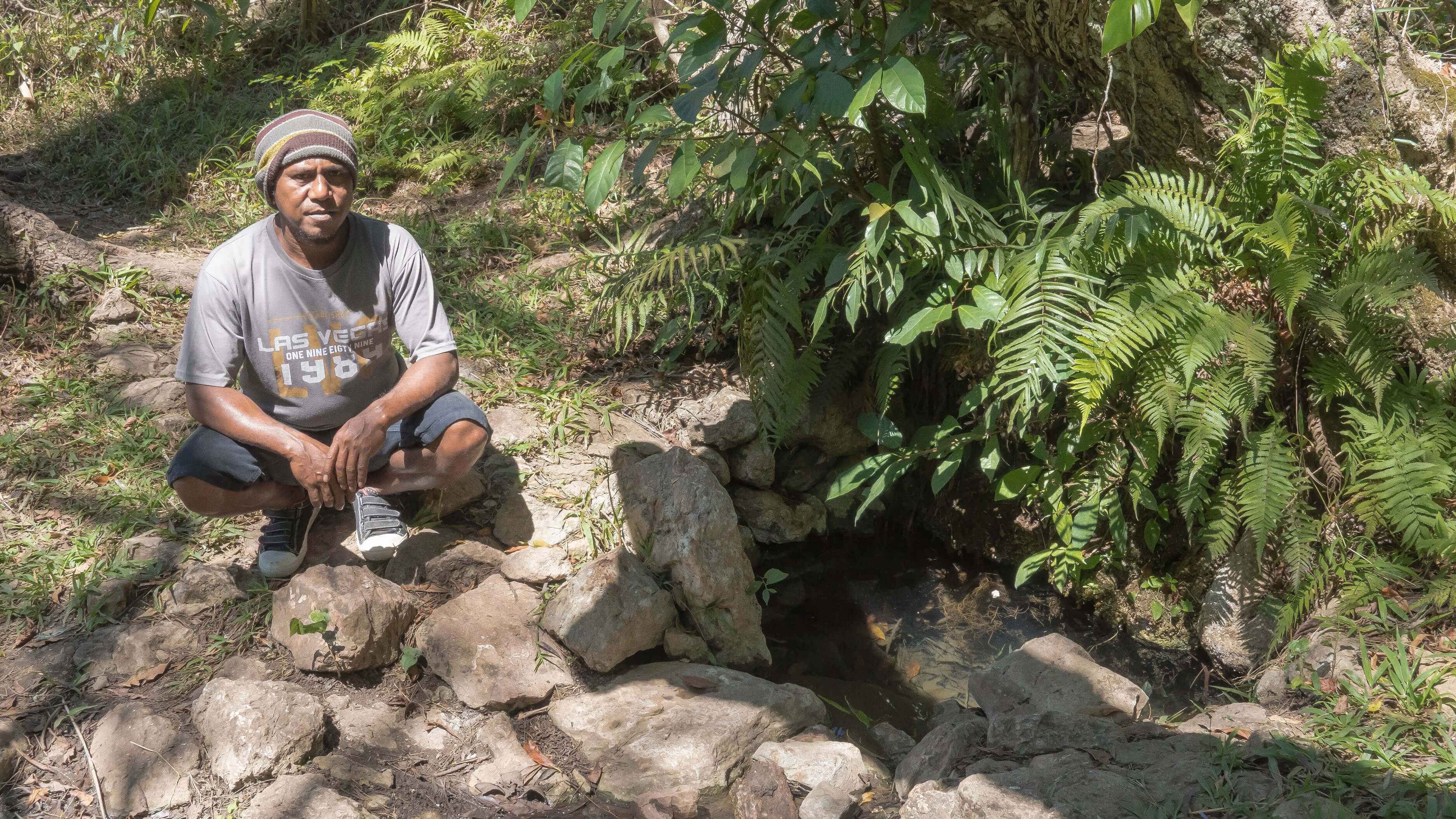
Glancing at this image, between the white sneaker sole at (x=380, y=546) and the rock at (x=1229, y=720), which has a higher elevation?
the rock at (x=1229, y=720)

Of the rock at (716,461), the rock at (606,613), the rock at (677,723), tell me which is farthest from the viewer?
the rock at (716,461)

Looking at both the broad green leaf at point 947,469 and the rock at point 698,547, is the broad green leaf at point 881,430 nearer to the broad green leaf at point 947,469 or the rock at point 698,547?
the broad green leaf at point 947,469

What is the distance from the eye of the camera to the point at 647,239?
17.1 feet

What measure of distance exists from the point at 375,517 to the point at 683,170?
1703 mm

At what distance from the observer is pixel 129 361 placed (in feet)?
14.6

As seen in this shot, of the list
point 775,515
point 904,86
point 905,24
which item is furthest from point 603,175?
point 775,515

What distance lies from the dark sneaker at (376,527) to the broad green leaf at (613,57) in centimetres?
168

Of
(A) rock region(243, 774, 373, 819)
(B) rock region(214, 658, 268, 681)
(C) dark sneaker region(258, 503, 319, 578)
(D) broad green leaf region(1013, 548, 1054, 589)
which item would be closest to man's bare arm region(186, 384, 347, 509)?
(C) dark sneaker region(258, 503, 319, 578)

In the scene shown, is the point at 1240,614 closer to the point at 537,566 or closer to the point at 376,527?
the point at 537,566

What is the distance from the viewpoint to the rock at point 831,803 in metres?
2.86

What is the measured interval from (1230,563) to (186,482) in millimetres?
3720

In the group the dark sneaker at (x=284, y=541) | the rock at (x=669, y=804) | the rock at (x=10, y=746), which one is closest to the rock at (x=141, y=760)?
the rock at (x=10, y=746)

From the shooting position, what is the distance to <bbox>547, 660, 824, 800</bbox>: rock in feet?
10.1

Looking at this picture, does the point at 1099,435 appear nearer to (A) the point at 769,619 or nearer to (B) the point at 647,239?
(A) the point at 769,619
